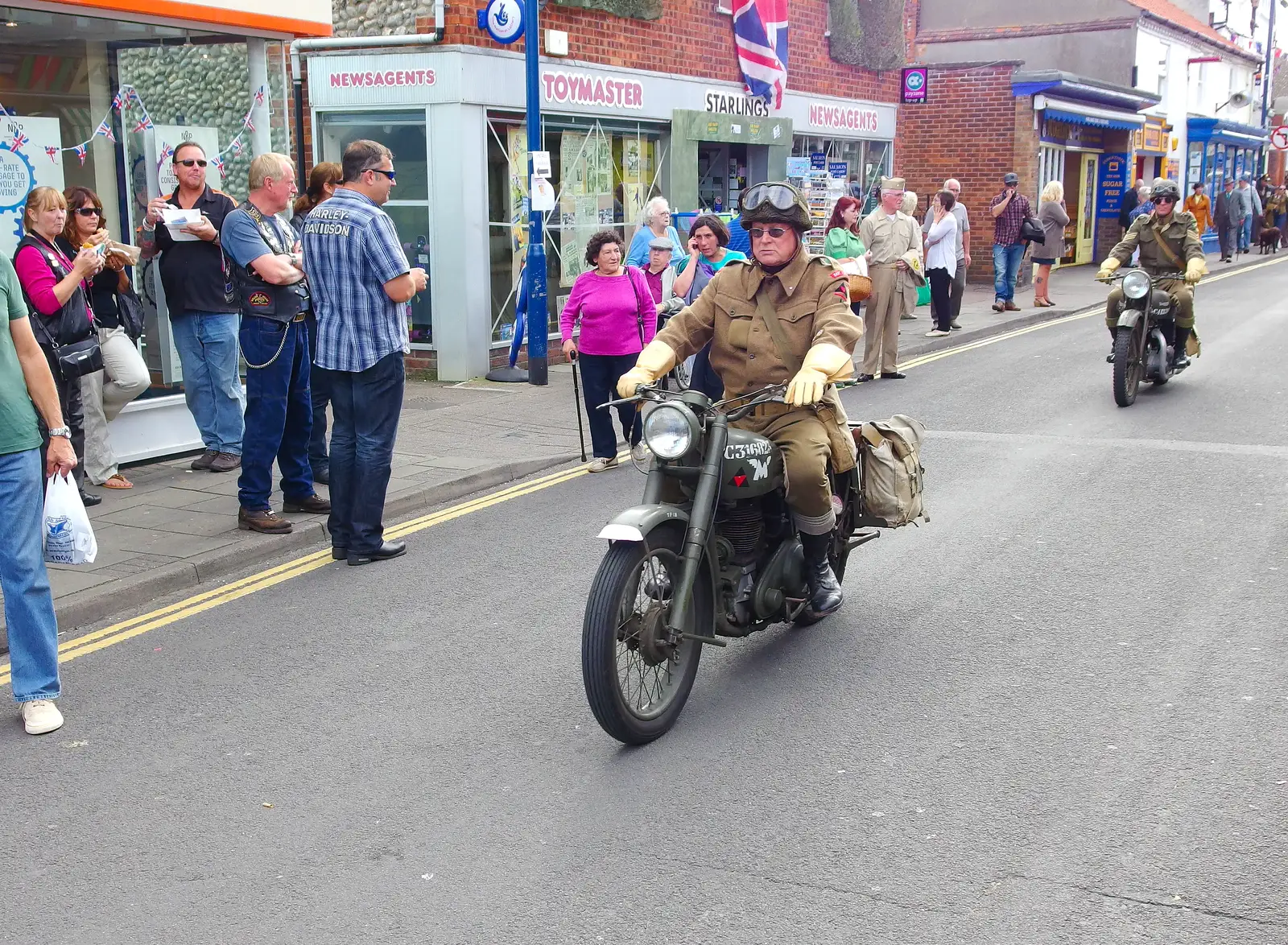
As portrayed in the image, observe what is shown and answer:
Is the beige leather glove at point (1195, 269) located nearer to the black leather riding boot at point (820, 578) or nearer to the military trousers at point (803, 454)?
the black leather riding boot at point (820, 578)

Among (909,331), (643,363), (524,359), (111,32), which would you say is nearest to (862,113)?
(909,331)

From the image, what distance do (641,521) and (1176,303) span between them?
884 centimetres

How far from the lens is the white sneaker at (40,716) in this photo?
4918mm

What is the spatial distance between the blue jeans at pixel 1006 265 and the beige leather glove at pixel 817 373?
15.4 meters

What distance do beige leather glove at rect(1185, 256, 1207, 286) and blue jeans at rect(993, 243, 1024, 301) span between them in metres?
8.00

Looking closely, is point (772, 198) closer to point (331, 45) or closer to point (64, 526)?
point (64, 526)

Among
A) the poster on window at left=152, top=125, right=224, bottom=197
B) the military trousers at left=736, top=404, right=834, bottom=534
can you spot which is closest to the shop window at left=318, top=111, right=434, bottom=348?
the poster on window at left=152, top=125, right=224, bottom=197

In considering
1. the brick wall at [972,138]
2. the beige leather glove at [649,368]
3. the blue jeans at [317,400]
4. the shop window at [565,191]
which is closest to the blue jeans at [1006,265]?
the shop window at [565,191]

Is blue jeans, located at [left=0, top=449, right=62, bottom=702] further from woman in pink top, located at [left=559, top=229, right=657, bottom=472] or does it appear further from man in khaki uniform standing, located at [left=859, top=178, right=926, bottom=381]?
man in khaki uniform standing, located at [left=859, top=178, right=926, bottom=381]

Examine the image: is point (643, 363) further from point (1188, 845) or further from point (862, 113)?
point (862, 113)

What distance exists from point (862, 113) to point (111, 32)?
13.7m

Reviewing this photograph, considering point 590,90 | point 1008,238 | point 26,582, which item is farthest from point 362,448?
point 1008,238

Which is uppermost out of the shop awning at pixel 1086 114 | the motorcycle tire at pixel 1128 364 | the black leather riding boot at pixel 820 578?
the shop awning at pixel 1086 114

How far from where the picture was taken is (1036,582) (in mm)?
6469
